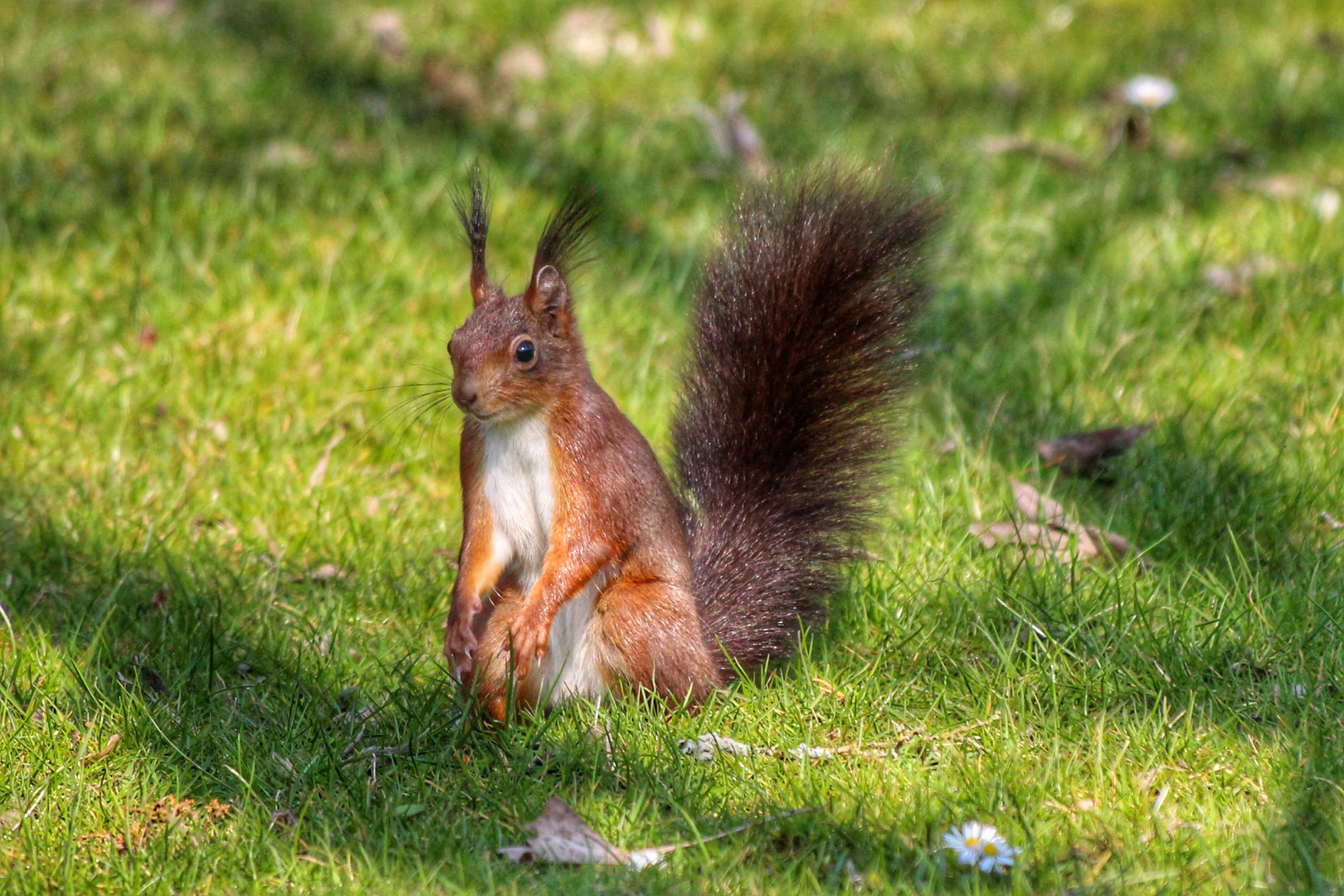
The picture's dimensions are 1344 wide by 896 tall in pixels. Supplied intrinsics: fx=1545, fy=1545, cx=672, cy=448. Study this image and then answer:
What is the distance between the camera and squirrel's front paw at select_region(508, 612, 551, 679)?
2.06 meters

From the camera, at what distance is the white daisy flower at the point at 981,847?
1751 mm

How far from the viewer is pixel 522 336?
2.07 meters

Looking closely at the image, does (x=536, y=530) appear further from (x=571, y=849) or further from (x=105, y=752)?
(x=105, y=752)

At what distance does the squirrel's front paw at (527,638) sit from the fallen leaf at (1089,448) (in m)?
1.23

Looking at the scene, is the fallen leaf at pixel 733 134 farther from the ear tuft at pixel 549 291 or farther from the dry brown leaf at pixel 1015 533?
the ear tuft at pixel 549 291

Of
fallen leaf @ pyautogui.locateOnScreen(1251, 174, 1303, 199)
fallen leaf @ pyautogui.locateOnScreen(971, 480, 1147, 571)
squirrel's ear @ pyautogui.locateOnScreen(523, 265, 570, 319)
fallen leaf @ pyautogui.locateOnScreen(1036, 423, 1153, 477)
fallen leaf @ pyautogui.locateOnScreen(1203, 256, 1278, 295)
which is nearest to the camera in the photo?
squirrel's ear @ pyautogui.locateOnScreen(523, 265, 570, 319)

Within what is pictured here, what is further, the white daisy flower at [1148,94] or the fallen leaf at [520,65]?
the fallen leaf at [520,65]

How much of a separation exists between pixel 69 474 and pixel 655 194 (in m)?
1.71

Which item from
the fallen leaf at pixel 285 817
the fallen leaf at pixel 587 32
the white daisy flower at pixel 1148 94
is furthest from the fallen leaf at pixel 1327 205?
the fallen leaf at pixel 285 817

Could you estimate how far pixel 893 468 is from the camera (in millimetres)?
2416

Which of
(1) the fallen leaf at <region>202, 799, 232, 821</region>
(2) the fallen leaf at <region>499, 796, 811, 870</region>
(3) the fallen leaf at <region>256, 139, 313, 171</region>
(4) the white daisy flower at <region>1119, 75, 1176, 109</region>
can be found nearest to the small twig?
(2) the fallen leaf at <region>499, 796, 811, 870</region>

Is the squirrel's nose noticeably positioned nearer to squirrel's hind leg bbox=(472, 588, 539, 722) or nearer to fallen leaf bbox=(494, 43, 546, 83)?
squirrel's hind leg bbox=(472, 588, 539, 722)

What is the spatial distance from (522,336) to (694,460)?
457 millimetres

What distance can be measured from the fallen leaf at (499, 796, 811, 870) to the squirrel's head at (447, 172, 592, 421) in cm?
53
